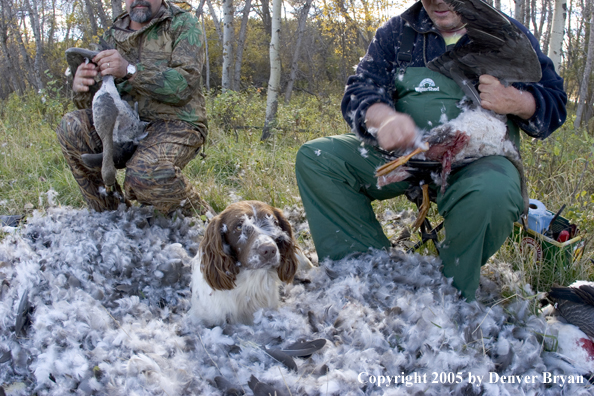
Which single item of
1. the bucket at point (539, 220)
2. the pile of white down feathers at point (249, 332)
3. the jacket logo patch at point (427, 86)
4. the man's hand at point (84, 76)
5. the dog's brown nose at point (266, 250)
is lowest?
the pile of white down feathers at point (249, 332)

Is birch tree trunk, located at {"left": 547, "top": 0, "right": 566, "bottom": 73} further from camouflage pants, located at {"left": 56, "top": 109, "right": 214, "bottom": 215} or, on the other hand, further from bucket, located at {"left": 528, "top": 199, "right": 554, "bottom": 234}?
camouflage pants, located at {"left": 56, "top": 109, "right": 214, "bottom": 215}

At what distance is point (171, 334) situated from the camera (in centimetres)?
235

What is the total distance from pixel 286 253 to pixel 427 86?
1399 mm

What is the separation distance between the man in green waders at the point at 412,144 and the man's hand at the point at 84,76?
A: 1.71 m

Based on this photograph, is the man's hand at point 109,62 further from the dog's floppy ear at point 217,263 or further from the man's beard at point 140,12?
the dog's floppy ear at point 217,263

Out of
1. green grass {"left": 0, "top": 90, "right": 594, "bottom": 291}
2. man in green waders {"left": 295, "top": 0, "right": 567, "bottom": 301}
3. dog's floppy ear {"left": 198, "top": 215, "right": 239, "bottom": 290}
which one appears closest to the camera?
dog's floppy ear {"left": 198, "top": 215, "right": 239, "bottom": 290}

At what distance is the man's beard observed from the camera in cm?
342

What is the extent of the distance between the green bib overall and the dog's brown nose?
0.91 meters

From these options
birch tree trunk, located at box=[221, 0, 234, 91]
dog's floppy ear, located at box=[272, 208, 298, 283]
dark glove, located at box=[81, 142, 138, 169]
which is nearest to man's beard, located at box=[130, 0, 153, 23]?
dark glove, located at box=[81, 142, 138, 169]

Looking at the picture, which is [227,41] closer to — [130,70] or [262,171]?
[262,171]

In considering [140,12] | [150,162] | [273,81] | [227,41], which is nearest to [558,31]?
[273,81]

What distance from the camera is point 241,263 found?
2.33 meters

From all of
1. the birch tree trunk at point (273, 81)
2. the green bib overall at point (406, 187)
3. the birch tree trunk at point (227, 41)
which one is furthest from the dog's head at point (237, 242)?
the birch tree trunk at point (227, 41)

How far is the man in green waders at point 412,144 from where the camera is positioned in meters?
2.42
